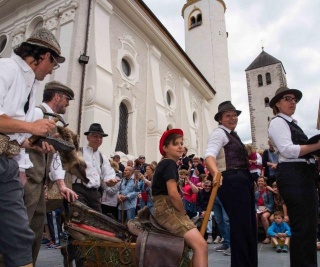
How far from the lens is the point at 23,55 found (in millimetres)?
1994

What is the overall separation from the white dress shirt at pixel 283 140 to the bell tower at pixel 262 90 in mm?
39418

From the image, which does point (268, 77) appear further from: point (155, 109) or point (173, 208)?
point (173, 208)

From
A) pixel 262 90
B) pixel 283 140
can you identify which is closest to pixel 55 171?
pixel 283 140

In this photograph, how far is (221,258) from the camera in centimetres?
445

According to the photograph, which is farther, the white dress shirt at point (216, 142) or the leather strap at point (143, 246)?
the white dress shirt at point (216, 142)

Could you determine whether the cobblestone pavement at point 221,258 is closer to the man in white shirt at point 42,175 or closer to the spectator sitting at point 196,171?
the man in white shirt at point 42,175

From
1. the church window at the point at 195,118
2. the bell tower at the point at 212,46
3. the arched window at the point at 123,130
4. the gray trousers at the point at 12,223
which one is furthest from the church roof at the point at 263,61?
the gray trousers at the point at 12,223

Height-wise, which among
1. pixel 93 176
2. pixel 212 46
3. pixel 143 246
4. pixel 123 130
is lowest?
pixel 143 246

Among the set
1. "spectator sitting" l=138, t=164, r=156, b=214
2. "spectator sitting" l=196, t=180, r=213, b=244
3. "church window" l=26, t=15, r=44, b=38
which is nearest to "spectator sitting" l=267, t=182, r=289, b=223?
"spectator sitting" l=196, t=180, r=213, b=244

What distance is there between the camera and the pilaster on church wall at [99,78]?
10211mm

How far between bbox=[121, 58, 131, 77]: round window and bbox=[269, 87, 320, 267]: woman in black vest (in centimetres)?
1114

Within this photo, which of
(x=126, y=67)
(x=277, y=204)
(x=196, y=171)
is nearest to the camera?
(x=277, y=204)

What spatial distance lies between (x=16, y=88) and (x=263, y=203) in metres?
6.17

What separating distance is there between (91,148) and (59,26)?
9.24 metres
